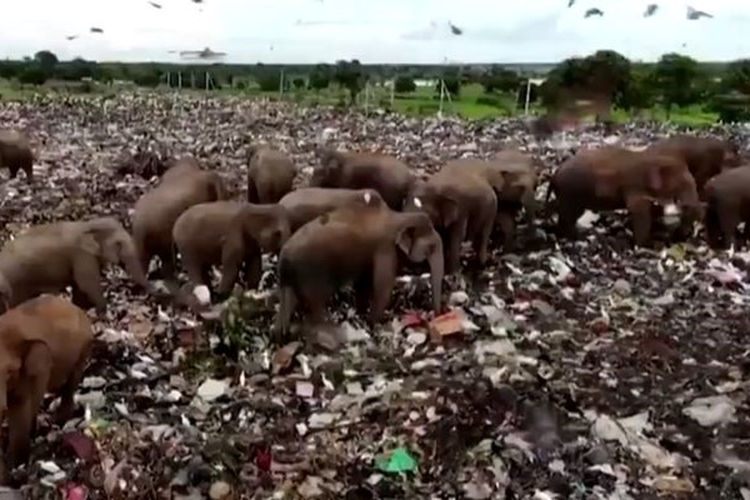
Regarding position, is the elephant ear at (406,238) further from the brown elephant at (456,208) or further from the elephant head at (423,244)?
the brown elephant at (456,208)

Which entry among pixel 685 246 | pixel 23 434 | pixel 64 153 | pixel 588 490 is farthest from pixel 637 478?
pixel 64 153

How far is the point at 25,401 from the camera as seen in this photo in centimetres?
557

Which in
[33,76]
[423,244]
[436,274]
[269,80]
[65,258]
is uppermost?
[423,244]

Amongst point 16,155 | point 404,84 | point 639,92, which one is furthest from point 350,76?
point 16,155

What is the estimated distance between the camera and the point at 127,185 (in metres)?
14.6

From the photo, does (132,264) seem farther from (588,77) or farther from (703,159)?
(588,77)

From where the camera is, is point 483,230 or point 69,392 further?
point 483,230

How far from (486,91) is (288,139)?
41.0ft

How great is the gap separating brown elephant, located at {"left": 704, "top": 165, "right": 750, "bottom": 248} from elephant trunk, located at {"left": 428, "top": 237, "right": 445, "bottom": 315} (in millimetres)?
3440

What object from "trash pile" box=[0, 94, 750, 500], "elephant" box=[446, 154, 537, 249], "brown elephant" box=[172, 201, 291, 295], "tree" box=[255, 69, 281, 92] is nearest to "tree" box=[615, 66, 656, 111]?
"tree" box=[255, 69, 281, 92]

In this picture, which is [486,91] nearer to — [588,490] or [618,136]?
[618,136]

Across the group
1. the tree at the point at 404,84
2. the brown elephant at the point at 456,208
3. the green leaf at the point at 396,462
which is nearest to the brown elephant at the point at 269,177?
the brown elephant at the point at 456,208

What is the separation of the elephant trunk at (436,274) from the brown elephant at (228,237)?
101cm

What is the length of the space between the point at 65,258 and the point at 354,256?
6.15ft
